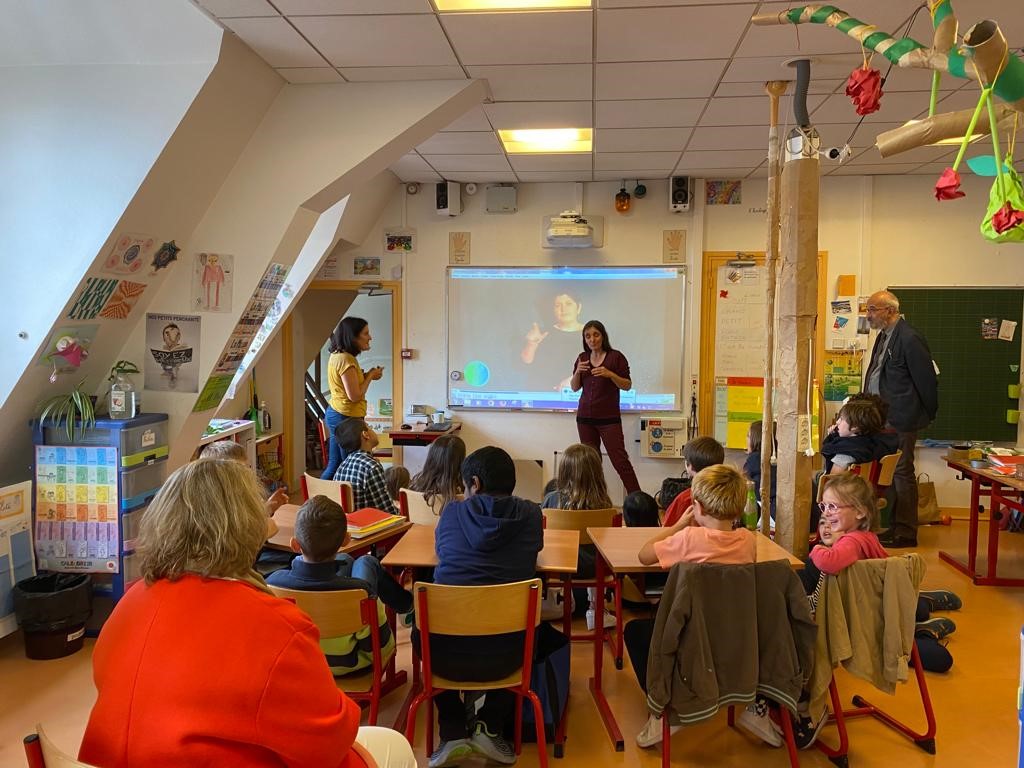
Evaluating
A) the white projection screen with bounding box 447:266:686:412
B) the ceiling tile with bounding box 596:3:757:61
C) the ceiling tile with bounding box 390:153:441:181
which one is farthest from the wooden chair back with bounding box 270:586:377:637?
the white projection screen with bounding box 447:266:686:412

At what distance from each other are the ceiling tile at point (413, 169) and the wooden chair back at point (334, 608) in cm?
359

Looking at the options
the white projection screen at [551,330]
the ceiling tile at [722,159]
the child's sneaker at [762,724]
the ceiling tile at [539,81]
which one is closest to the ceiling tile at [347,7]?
the ceiling tile at [539,81]

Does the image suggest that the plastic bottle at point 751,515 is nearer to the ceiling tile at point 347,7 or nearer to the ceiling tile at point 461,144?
the ceiling tile at point 347,7

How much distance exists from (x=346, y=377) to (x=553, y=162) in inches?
84.1

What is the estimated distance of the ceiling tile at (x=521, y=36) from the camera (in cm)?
282

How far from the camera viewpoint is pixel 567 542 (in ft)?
9.03

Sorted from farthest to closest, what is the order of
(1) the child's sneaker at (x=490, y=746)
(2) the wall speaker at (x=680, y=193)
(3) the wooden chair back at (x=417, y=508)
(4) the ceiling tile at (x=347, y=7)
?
(2) the wall speaker at (x=680, y=193), (3) the wooden chair back at (x=417, y=508), (4) the ceiling tile at (x=347, y=7), (1) the child's sneaker at (x=490, y=746)

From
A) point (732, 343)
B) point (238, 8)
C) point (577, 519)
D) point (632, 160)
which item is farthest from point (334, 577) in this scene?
point (732, 343)

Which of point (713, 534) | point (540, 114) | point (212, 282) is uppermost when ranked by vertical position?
point (540, 114)

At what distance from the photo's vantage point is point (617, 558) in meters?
2.51

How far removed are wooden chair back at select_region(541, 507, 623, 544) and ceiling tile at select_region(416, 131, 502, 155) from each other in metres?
2.51

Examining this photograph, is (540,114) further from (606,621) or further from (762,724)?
(762,724)

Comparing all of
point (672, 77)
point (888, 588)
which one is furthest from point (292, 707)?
point (672, 77)

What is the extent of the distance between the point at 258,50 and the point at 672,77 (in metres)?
1.92
